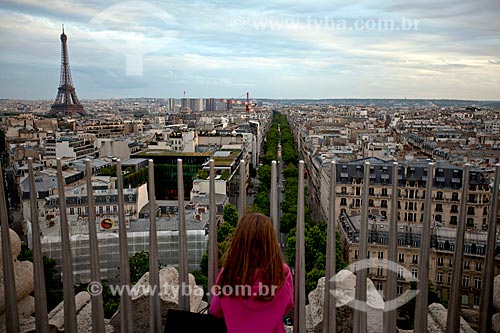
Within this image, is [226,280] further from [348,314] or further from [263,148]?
[263,148]

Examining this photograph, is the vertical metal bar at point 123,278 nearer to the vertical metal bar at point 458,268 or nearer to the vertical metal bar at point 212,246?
the vertical metal bar at point 212,246

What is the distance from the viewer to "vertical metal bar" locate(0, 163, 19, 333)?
2285 mm

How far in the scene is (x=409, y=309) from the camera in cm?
564

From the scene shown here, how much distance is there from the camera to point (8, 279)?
2.29 metres

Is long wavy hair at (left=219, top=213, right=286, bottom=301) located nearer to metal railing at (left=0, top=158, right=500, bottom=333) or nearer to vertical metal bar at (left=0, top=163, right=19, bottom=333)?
metal railing at (left=0, top=158, right=500, bottom=333)

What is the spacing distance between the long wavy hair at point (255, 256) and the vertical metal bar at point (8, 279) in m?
1.31

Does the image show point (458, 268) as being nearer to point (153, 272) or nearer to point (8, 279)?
point (153, 272)

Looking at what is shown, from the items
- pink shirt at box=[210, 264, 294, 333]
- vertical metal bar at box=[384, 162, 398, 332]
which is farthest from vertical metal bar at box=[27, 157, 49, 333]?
vertical metal bar at box=[384, 162, 398, 332]

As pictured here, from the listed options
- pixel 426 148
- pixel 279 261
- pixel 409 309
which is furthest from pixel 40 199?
pixel 426 148

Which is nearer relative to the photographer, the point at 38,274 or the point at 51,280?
the point at 38,274

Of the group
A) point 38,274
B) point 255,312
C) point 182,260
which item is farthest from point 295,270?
point 38,274

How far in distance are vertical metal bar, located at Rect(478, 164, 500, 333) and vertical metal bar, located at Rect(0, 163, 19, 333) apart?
227 cm

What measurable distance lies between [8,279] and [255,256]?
1.44m

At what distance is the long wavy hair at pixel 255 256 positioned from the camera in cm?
155
